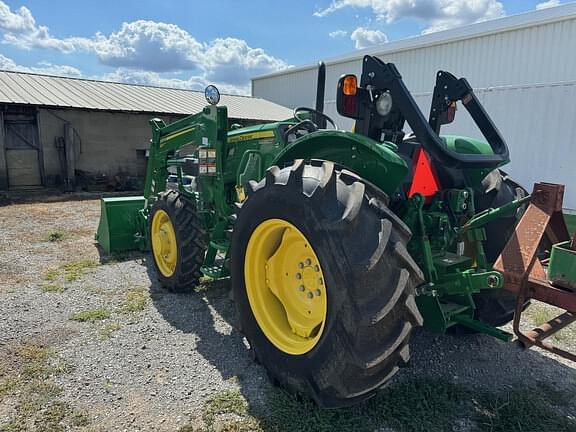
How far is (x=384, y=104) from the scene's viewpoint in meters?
2.69

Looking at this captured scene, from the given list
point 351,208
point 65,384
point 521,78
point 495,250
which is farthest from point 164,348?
point 521,78

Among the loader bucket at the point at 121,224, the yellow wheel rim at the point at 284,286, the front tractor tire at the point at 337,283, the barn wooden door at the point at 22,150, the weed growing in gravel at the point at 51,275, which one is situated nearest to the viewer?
Answer: the front tractor tire at the point at 337,283

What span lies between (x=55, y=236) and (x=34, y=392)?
461cm

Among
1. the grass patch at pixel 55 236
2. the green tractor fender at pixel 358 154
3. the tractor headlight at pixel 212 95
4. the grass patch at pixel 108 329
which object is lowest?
the grass patch at pixel 108 329

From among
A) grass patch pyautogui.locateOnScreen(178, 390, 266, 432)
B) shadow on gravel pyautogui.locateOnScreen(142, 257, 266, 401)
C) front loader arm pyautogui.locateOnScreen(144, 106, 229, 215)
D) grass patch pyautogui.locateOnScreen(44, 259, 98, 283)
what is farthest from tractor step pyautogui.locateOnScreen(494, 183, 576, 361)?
grass patch pyautogui.locateOnScreen(44, 259, 98, 283)

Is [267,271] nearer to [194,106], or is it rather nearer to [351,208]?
[351,208]

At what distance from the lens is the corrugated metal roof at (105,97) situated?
39.2 feet

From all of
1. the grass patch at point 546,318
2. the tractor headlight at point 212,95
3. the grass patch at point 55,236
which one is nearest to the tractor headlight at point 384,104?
the tractor headlight at point 212,95

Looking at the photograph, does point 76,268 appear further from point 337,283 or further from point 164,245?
point 337,283

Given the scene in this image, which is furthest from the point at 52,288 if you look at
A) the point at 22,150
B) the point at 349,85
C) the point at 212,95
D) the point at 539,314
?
the point at 22,150

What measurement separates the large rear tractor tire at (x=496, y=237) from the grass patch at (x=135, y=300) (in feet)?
9.63

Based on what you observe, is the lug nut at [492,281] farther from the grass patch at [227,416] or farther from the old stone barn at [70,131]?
the old stone barn at [70,131]

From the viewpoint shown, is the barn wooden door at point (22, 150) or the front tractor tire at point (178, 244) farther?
the barn wooden door at point (22, 150)

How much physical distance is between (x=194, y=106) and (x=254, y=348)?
13.9 meters
